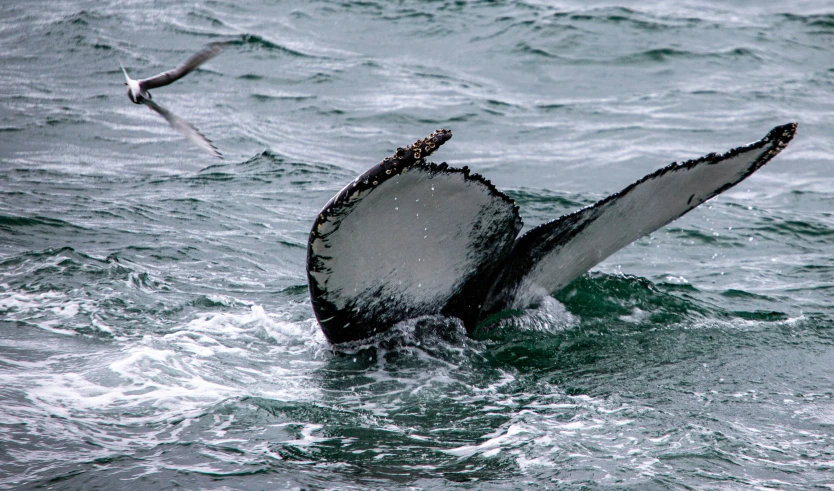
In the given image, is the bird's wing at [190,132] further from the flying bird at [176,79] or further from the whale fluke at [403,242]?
the whale fluke at [403,242]

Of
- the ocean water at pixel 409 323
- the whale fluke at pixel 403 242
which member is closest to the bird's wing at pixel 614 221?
the whale fluke at pixel 403 242

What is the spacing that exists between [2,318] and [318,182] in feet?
14.3

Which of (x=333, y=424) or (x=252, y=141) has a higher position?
(x=252, y=141)

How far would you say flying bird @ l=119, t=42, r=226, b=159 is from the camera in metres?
4.18

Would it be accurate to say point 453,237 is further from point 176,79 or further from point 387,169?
point 176,79

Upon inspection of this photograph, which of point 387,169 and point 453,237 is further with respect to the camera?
point 453,237

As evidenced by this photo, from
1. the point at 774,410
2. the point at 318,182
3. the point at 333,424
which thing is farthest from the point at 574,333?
the point at 318,182

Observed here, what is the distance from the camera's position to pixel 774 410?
4180 millimetres

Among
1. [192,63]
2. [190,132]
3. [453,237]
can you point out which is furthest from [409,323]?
[192,63]

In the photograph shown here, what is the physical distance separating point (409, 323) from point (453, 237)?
62 cm

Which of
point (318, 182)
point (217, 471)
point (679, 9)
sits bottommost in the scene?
point (217, 471)

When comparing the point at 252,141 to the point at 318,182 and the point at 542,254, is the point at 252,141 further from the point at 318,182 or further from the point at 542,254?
the point at 542,254

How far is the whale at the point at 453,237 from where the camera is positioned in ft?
12.1

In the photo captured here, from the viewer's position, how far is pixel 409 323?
450 cm
